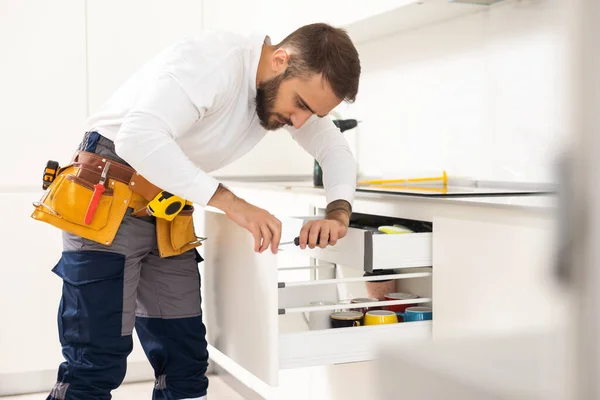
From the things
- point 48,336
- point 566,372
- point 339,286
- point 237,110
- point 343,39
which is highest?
point 343,39

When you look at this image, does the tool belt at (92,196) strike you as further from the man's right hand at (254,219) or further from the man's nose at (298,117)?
the man's nose at (298,117)

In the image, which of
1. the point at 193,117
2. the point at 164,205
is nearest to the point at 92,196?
the point at 164,205

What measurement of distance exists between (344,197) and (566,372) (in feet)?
5.09

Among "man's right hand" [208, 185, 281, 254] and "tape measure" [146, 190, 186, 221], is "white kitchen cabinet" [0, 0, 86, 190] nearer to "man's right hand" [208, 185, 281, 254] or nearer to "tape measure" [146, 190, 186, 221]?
"tape measure" [146, 190, 186, 221]

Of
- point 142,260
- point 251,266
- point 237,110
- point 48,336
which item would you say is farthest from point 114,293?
point 48,336

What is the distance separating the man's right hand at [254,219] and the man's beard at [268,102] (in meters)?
0.21

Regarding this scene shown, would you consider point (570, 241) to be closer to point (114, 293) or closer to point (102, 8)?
point (114, 293)

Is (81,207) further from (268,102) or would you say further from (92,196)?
(268,102)

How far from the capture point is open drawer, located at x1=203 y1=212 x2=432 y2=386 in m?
A: 1.50

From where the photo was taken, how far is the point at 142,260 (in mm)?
1838

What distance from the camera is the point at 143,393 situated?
2855 mm

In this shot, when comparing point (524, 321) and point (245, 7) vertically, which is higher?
point (245, 7)

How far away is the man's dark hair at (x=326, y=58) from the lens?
5.05ft

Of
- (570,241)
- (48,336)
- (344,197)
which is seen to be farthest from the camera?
(48,336)
